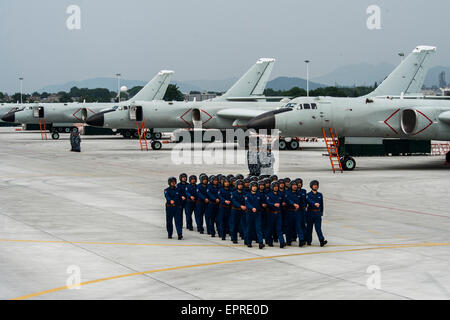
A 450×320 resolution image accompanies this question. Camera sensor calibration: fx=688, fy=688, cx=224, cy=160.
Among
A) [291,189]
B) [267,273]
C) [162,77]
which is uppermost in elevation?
[162,77]

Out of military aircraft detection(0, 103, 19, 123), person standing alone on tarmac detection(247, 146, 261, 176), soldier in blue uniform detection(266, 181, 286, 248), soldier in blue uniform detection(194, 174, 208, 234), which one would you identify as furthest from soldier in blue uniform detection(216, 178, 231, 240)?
military aircraft detection(0, 103, 19, 123)

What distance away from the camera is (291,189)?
16.1m

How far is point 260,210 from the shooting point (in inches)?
616

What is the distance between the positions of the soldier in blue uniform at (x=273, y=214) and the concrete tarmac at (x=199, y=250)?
344mm

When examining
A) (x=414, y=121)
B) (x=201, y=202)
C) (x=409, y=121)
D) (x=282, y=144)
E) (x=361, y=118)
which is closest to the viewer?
(x=201, y=202)

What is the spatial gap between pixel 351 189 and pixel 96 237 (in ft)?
41.8

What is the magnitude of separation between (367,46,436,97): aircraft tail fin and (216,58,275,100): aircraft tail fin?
1816cm

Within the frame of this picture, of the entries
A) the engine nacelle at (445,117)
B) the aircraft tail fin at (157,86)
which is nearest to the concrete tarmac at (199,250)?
the engine nacelle at (445,117)

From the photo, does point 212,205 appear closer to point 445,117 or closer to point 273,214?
point 273,214

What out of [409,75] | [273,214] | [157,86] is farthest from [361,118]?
[157,86]

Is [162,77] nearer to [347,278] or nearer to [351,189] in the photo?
[351,189]

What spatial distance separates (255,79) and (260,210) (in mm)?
48027
